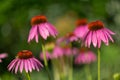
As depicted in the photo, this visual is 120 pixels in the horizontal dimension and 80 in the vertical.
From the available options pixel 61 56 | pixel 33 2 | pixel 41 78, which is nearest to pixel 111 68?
pixel 61 56

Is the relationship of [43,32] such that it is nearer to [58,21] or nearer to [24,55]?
[24,55]

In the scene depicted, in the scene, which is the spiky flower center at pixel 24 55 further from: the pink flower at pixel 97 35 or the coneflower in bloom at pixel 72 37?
the coneflower in bloom at pixel 72 37

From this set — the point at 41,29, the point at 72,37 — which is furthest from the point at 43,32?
the point at 72,37

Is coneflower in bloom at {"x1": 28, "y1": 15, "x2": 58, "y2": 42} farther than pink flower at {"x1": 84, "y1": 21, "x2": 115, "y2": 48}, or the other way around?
coneflower in bloom at {"x1": 28, "y1": 15, "x2": 58, "y2": 42}

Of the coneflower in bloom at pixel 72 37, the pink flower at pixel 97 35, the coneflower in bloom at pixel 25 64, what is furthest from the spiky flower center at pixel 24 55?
Answer: the coneflower in bloom at pixel 72 37

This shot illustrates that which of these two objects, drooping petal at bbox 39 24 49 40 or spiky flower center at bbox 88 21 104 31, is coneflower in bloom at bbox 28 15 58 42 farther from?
spiky flower center at bbox 88 21 104 31

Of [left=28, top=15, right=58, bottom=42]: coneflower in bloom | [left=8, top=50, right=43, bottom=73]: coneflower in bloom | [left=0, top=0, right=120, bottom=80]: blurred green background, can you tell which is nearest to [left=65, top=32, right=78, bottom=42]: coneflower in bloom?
[left=28, top=15, right=58, bottom=42]: coneflower in bloom
